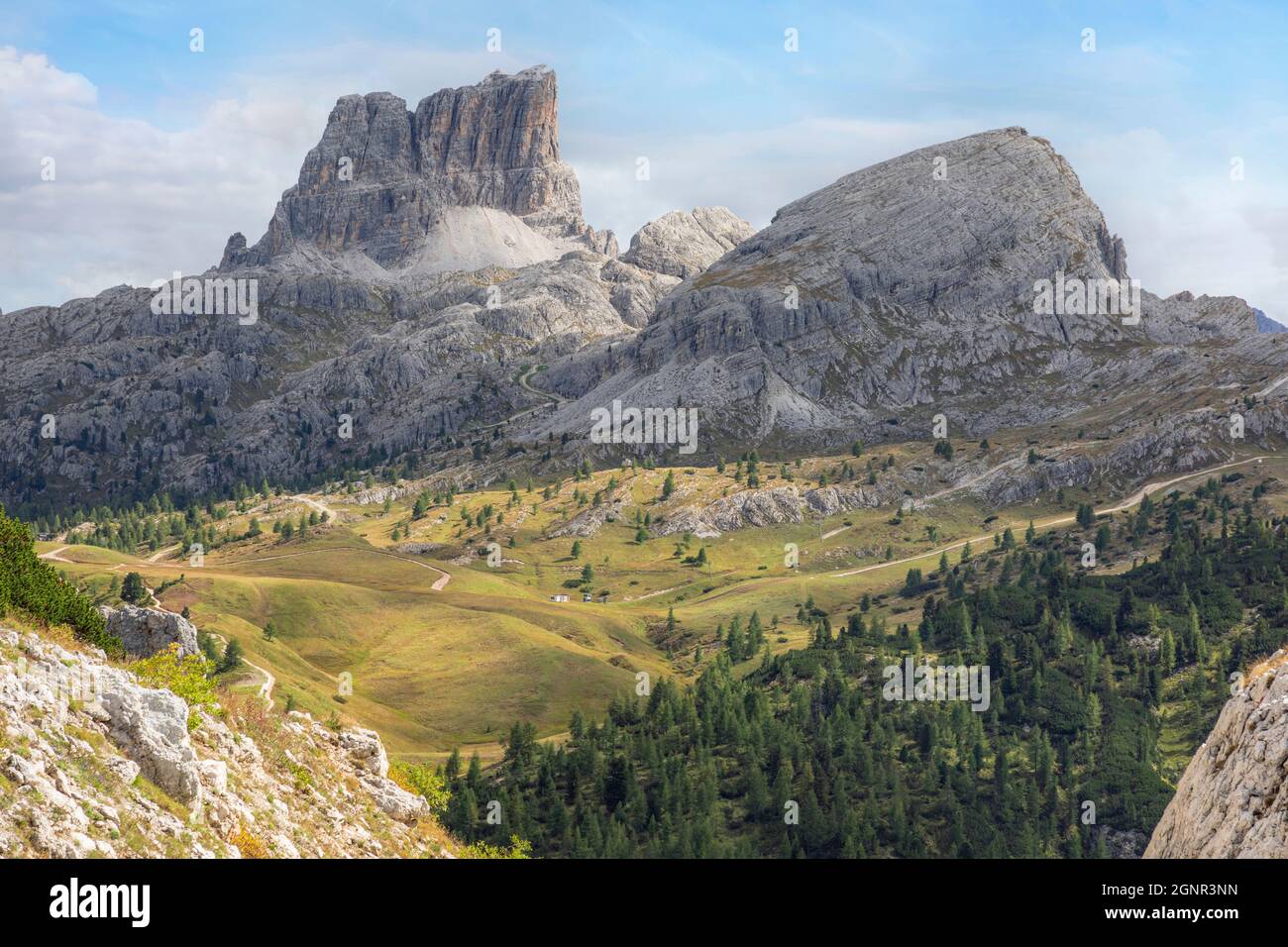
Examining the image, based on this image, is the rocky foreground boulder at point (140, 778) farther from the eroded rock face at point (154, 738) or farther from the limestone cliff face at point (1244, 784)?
the limestone cliff face at point (1244, 784)

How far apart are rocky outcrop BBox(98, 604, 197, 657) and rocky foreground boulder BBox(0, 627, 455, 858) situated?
764 inches

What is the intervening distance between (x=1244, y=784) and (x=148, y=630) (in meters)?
66.1

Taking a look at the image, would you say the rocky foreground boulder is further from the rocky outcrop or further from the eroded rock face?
the rocky outcrop

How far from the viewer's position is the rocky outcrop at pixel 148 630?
77.8 meters

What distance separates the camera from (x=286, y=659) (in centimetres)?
19462

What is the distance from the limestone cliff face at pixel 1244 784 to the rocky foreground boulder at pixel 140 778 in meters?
33.0

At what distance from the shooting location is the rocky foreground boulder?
36.5m

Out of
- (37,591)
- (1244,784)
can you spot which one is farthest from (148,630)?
(1244,784)

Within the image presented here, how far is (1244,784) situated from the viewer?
121ft
